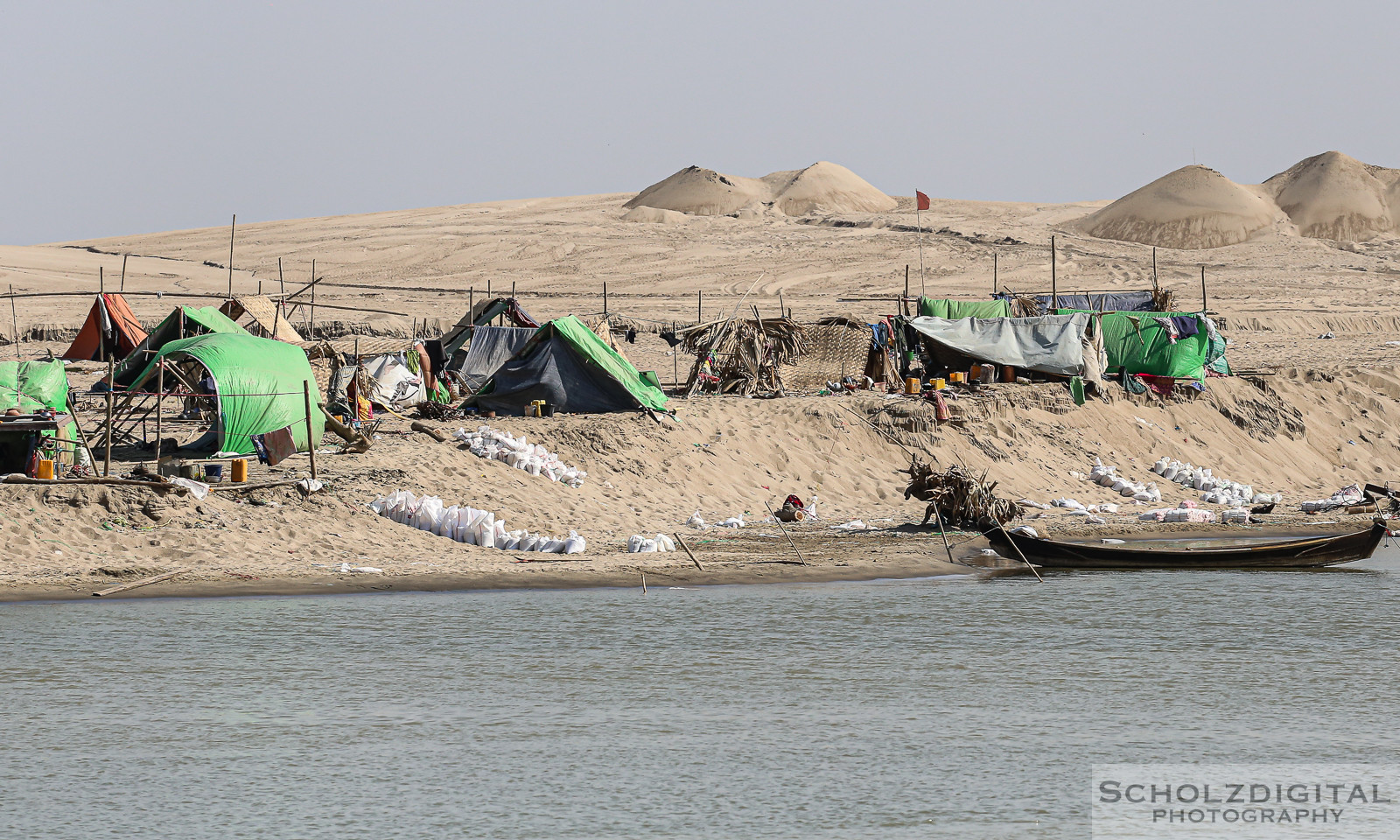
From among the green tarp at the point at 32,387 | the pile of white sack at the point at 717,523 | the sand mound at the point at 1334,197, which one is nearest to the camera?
the pile of white sack at the point at 717,523

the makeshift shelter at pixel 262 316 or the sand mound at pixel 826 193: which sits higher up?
the sand mound at pixel 826 193

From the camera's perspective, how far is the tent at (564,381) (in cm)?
2356

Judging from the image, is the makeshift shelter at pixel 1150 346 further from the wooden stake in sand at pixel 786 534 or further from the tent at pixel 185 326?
the tent at pixel 185 326

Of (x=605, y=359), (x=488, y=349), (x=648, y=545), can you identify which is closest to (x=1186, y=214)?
(x=488, y=349)

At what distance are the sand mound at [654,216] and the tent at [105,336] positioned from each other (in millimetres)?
43478

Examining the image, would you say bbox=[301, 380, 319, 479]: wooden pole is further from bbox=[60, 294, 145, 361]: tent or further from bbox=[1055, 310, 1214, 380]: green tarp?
bbox=[1055, 310, 1214, 380]: green tarp

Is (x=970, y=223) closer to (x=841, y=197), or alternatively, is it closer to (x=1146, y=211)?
(x=1146, y=211)

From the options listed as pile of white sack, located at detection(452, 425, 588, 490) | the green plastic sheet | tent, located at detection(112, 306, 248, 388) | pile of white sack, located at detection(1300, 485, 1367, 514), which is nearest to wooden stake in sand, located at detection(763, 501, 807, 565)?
pile of white sack, located at detection(452, 425, 588, 490)

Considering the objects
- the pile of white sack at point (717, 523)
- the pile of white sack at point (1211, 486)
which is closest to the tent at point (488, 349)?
the pile of white sack at point (717, 523)

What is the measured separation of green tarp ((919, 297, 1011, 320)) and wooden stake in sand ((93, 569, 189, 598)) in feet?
60.5

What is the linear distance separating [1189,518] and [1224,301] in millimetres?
28393

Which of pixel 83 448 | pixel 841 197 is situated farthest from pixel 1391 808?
pixel 841 197

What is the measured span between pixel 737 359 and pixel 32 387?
38.2ft

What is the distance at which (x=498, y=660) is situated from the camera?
13102 mm
